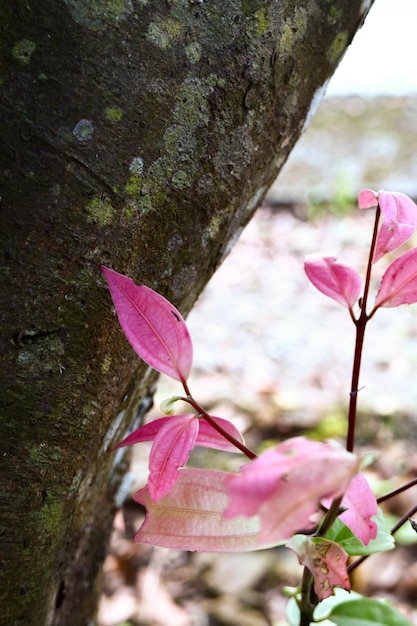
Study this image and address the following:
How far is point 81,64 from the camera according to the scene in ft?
1.48

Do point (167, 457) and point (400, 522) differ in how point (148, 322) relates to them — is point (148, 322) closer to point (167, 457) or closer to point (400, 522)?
point (167, 457)

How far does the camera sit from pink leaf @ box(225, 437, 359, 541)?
0.28 meters

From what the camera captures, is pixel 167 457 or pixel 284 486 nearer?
pixel 284 486

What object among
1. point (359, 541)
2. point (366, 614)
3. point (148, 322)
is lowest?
point (366, 614)

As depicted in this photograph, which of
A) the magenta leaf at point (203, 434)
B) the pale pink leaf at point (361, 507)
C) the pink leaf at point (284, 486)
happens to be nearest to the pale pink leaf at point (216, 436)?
the magenta leaf at point (203, 434)

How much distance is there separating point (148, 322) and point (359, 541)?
0.29 m

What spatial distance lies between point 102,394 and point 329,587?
0.83 feet

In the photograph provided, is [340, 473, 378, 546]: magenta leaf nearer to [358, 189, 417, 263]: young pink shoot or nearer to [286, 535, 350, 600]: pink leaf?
[286, 535, 350, 600]: pink leaf

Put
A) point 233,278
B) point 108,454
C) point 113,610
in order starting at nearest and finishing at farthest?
1. point 108,454
2. point 113,610
3. point 233,278

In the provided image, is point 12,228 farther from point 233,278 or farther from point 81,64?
point 233,278

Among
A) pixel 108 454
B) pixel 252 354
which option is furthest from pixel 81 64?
pixel 252 354

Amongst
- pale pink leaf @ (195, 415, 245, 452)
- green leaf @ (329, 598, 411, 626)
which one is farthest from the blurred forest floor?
pale pink leaf @ (195, 415, 245, 452)

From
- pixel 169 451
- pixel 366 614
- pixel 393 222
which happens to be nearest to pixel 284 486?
pixel 169 451

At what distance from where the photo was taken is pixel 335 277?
0.50m
